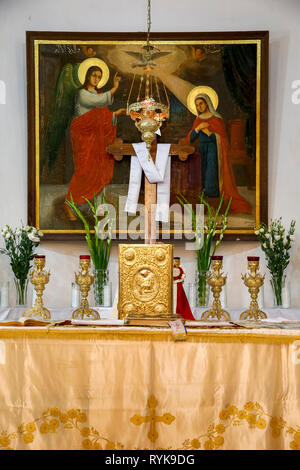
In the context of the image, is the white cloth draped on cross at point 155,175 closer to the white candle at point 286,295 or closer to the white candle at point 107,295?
the white candle at point 107,295

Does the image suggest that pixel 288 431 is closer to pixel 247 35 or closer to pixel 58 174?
pixel 58 174

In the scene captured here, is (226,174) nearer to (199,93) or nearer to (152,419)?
(199,93)

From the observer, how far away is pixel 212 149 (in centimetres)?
589

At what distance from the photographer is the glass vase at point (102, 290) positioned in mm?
5188

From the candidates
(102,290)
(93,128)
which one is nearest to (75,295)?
(102,290)

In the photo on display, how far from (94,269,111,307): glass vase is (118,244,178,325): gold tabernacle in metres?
1.66

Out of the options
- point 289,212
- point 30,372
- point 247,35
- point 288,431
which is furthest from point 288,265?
point 30,372

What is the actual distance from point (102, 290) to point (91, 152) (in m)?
1.68

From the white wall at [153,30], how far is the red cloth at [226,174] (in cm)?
39

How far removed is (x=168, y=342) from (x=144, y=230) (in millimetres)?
3064

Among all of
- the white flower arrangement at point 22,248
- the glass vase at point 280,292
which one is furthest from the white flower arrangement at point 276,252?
the white flower arrangement at point 22,248

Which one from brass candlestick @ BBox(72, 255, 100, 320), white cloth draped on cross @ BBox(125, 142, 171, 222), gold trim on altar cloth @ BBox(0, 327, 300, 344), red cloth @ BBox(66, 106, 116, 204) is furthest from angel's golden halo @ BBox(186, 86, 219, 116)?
gold trim on altar cloth @ BBox(0, 327, 300, 344)

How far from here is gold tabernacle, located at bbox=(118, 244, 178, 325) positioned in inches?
139
